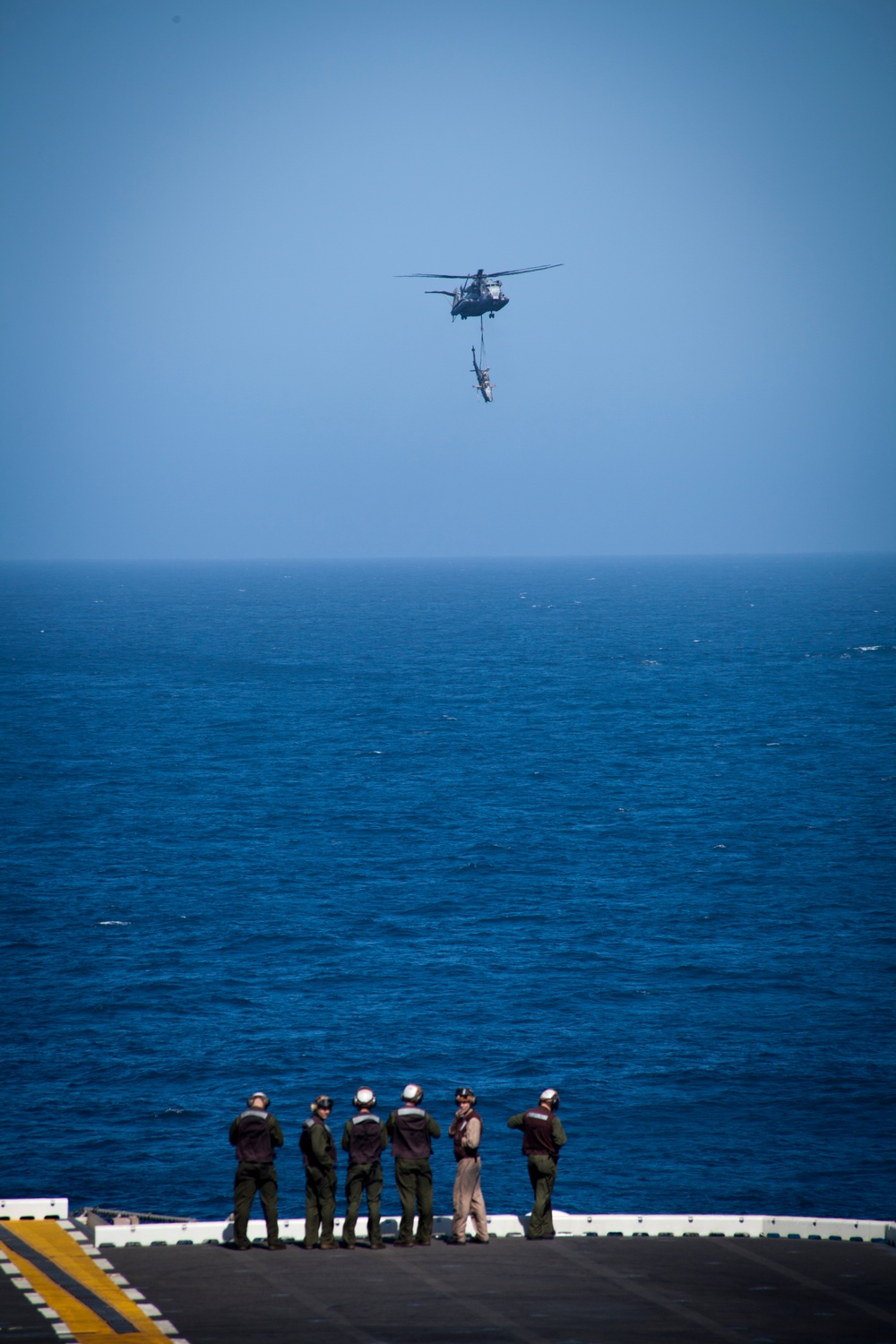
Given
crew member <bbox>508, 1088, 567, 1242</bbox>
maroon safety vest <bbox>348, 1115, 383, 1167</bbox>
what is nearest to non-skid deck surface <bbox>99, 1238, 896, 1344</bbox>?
crew member <bbox>508, 1088, 567, 1242</bbox>

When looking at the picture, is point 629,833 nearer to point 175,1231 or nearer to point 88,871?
point 88,871

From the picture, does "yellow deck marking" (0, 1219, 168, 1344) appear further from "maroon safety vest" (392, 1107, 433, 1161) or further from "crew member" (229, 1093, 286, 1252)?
"maroon safety vest" (392, 1107, 433, 1161)

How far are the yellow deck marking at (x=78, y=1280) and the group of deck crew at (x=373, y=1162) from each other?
2228 mm

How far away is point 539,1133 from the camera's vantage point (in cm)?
2077

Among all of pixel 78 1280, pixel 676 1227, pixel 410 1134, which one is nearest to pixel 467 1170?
pixel 410 1134

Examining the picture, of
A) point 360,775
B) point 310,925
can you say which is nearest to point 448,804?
point 360,775

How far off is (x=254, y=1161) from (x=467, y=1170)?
3.05 metres

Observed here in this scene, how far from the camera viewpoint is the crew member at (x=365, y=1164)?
20109 mm

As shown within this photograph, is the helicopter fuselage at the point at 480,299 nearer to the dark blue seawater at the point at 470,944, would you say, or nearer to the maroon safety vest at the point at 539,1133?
the dark blue seawater at the point at 470,944

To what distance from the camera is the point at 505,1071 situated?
44.0m

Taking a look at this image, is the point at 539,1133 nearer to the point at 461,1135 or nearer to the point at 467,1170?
the point at 467,1170

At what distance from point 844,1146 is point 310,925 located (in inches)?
1065

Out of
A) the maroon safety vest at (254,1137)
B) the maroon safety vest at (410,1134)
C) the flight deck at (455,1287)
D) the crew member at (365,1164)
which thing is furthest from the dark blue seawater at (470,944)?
the maroon safety vest at (254,1137)

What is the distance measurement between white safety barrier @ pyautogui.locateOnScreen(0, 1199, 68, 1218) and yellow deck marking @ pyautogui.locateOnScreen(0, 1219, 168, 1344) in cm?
23
